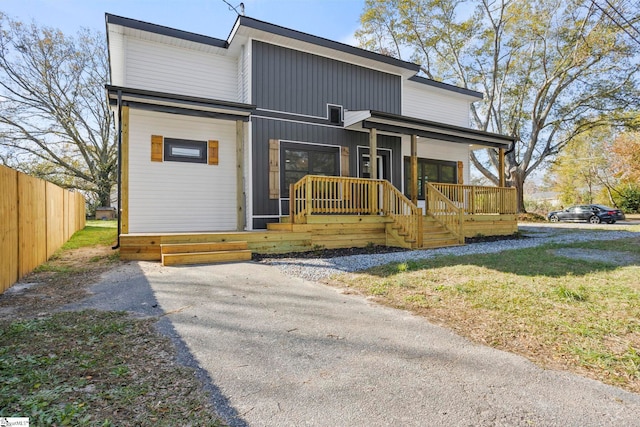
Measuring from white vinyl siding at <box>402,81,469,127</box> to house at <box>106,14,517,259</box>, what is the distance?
1563 millimetres

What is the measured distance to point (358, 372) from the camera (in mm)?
2350

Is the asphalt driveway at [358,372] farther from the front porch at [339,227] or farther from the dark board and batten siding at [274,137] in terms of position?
the dark board and batten siding at [274,137]

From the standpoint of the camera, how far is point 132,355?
2.58 meters

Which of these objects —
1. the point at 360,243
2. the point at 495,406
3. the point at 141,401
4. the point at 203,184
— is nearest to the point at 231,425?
the point at 141,401

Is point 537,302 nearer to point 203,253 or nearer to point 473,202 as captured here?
point 203,253

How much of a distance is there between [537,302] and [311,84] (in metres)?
8.38

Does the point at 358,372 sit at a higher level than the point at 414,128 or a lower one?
lower

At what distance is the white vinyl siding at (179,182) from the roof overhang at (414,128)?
3526 millimetres

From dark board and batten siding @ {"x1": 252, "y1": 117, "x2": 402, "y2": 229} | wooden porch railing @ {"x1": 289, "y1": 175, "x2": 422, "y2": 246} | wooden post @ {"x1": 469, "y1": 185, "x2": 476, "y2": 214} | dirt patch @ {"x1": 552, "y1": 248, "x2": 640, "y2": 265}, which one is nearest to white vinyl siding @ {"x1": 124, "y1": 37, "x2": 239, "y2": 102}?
dark board and batten siding @ {"x1": 252, "y1": 117, "x2": 402, "y2": 229}

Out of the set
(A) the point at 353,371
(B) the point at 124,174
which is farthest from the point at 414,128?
(A) the point at 353,371

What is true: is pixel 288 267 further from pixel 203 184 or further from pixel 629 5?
pixel 629 5

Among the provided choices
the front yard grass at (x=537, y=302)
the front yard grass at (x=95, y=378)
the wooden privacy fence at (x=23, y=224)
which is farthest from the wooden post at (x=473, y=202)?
the wooden privacy fence at (x=23, y=224)

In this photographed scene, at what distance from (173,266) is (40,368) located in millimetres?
3946

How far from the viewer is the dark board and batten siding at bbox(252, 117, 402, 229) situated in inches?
361
